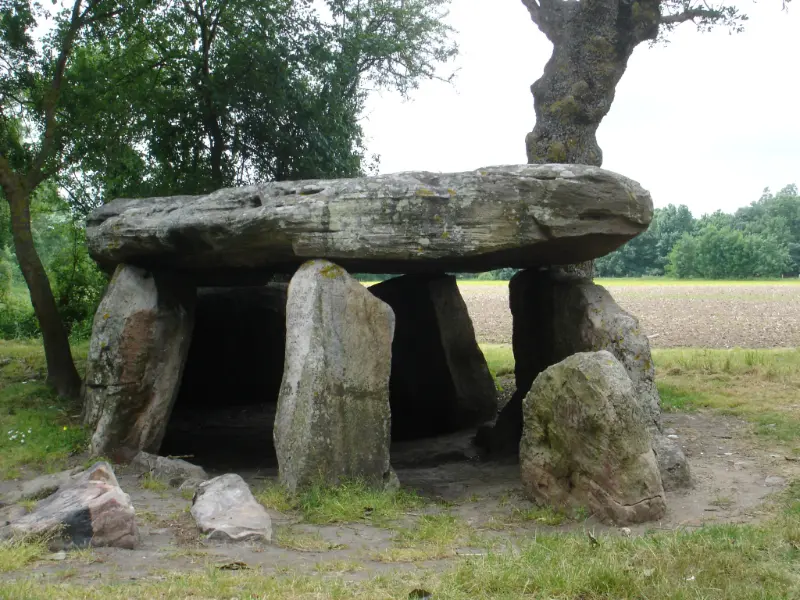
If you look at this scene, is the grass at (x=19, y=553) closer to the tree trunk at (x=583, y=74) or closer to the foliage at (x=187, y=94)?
the foliage at (x=187, y=94)

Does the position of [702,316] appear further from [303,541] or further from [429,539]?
[303,541]

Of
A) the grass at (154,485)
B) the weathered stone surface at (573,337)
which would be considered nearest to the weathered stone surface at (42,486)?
the grass at (154,485)

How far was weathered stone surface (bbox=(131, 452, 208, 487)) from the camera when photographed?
8039mm

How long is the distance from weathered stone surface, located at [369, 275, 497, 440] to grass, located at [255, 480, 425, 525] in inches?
184

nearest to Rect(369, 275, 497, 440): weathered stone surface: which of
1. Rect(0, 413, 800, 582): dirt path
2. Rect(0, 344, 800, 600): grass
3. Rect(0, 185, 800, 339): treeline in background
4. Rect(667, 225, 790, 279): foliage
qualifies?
Rect(0, 413, 800, 582): dirt path

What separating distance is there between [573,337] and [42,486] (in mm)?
5704

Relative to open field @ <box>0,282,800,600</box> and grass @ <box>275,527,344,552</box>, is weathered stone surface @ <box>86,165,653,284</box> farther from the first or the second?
grass @ <box>275,527,344,552</box>

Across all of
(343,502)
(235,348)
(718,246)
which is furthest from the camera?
(718,246)

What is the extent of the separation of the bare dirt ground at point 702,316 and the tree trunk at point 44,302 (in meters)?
11.7

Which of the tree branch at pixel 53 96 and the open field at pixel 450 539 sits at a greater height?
the tree branch at pixel 53 96

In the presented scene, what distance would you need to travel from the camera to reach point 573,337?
9.49 m

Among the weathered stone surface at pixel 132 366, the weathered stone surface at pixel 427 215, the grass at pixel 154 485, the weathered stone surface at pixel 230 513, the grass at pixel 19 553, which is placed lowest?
the grass at pixel 154 485

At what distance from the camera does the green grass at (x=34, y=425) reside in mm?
8930

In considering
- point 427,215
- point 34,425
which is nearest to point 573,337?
point 427,215
